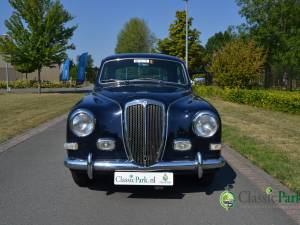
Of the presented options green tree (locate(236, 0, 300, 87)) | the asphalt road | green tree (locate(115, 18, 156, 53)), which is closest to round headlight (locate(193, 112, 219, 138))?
the asphalt road

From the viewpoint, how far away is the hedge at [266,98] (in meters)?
16.4

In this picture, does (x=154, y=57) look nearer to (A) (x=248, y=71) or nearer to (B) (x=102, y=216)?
(B) (x=102, y=216)

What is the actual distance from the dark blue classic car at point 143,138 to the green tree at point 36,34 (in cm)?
2951

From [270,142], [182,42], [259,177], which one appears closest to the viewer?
[259,177]

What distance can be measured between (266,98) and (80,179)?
49.3ft

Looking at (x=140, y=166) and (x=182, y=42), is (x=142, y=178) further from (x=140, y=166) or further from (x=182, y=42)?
(x=182, y=42)

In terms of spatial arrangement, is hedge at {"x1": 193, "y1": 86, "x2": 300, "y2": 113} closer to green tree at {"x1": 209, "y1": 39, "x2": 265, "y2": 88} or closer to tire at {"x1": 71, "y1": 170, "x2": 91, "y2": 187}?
green tree at {"x1": 209, "y1": 39, "x2": 265, "y2": 88}

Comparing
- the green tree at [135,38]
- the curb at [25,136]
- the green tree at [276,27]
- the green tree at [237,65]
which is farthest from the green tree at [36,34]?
the green tree at [135,38]

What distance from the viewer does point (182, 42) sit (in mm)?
49875

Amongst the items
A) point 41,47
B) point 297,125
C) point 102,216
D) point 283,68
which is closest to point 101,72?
point 102,216

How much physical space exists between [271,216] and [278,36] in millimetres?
34671

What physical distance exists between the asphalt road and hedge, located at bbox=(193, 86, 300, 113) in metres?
9.10

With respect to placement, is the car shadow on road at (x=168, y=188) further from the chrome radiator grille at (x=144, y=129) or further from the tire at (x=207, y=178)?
the chrome radiator grille at (x=144, y=129)

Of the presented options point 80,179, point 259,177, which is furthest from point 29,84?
point 259,177
